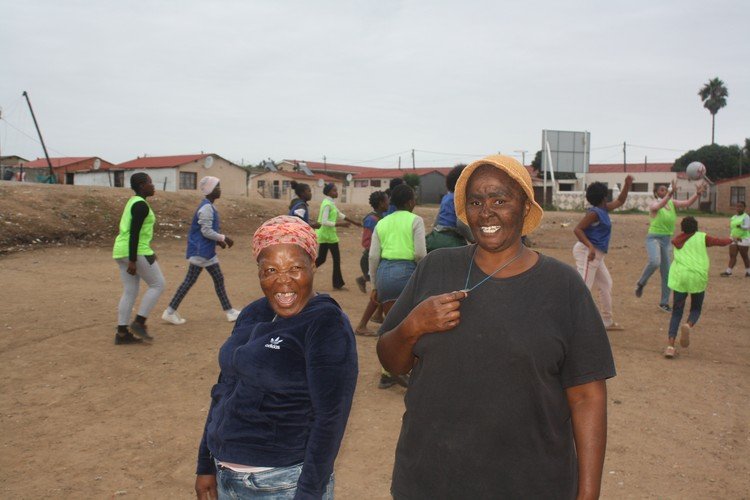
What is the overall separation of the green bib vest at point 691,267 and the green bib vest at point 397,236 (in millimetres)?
3299

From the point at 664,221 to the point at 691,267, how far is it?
2.79 metres

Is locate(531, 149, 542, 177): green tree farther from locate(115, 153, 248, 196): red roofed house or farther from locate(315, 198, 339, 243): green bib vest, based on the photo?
locate(315, 198, 339, 243): green bib vest

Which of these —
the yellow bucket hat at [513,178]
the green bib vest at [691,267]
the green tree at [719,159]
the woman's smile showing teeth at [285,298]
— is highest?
the green tree at [719,159]

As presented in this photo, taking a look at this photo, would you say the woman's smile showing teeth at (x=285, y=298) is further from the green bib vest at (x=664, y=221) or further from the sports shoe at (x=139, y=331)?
the green bib vest at (x=664, y=221)

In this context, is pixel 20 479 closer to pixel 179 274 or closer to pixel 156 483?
pixel 156 483

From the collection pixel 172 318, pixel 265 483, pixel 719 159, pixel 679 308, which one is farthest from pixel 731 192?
pixel 265 483

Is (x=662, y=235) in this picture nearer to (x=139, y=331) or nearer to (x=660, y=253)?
(x=660, y=253)

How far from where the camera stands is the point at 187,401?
5.59m

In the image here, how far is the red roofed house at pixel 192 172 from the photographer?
151ft

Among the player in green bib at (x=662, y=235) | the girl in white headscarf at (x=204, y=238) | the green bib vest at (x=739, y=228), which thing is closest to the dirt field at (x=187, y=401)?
the player in green bib at (x=662, y=235)

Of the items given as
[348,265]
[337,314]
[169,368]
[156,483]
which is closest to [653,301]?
[348,265]

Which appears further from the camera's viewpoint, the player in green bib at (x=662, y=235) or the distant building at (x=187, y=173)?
the distant building at (x=187, y=173)

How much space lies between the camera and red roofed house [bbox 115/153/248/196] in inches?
1816

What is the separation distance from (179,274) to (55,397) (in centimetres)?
708
